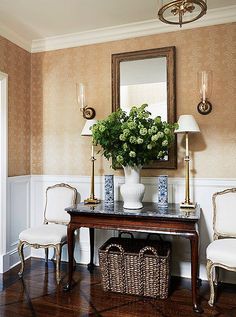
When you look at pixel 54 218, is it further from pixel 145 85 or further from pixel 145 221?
pixel 145 85

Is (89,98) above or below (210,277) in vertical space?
above

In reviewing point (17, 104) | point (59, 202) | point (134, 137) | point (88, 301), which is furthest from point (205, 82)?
point (88, 301)

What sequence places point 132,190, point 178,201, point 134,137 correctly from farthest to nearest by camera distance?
point 178,201 → point 132,190 → point 134,137

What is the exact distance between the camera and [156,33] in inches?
123

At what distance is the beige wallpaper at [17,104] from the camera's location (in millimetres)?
3244

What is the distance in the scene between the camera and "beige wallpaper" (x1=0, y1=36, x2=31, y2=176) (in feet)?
10.6

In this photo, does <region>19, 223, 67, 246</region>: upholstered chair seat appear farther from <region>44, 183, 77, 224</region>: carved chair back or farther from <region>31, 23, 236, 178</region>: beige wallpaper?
<region>31, 23, 236, 178</region>: beige wallpaper

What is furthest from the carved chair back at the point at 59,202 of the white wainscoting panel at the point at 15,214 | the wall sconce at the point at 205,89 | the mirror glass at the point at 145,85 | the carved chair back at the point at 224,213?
the wall sconce at the point at 205,89

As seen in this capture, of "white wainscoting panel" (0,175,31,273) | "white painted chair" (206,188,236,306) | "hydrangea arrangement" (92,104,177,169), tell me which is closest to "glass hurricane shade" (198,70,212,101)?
"hydrangea arrangement" (92,104,177,169)

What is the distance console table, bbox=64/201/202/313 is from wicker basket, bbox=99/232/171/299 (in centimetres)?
23

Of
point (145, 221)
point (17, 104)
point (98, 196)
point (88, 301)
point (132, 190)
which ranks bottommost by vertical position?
point (88, 301)

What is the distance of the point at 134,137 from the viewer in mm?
2449

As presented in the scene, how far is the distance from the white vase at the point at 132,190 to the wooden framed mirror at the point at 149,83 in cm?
47

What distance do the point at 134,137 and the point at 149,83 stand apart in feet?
3.10
